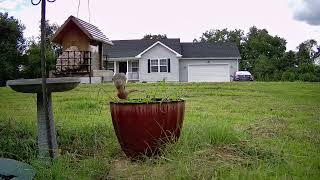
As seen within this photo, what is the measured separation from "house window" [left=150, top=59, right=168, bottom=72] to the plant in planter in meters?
29.7

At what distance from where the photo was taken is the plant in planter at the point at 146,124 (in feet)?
13.9

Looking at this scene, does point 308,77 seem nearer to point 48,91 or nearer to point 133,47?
point 133,47

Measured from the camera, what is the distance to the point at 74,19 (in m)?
4.23

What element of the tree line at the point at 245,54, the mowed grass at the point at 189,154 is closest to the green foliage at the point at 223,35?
the tree line at the point at 245,54

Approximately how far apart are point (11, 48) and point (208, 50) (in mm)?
16171

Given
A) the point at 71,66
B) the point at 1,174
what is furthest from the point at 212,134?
Result: the point at 1,174

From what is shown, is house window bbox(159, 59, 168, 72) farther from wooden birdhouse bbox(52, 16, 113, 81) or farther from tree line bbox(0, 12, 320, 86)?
wooden birdhouse bbox(52, 16, 113, 81)

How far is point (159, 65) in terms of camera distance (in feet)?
112

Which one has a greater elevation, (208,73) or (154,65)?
(154,65)

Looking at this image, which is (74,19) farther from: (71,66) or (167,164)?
(167,164)

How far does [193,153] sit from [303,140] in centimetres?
191

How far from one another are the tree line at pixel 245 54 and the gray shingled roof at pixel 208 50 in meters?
3.35

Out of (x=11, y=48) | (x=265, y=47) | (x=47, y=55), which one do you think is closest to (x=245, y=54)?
(x=265, y=47)

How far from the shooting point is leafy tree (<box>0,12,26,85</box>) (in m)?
23.9
